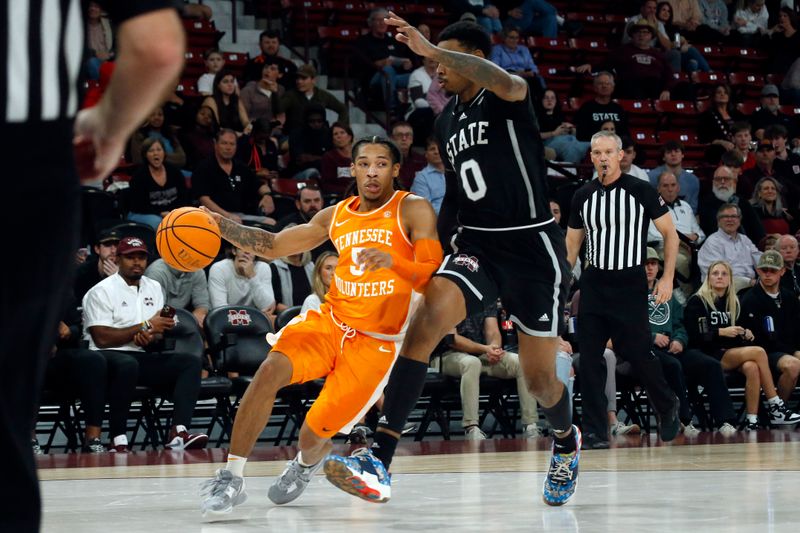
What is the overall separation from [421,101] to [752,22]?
7.88m

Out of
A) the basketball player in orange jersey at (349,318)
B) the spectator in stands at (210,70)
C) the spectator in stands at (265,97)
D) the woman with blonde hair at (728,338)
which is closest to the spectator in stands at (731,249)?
the woman with blonde hair at (728,338)

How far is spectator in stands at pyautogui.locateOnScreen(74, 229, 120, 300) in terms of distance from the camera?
30.6 feet

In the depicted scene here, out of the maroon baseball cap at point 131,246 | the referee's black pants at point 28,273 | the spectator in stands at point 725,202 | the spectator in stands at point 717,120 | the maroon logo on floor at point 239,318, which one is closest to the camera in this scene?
the referee's black pants at point 28,273

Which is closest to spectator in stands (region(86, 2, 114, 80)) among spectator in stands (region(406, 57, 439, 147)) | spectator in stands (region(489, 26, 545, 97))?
spectator in stands (region(406, 57, 439, 147))

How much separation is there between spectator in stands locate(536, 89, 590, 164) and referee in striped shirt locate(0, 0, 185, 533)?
12355 millimetres

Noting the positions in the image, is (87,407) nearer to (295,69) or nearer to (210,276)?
(210,276)

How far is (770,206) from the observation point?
43.0 feet

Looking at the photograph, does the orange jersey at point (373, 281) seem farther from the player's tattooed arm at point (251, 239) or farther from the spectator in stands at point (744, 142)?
the spectator in stands at point (744, 142)

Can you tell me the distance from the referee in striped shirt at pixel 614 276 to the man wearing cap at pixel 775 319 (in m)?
2.99

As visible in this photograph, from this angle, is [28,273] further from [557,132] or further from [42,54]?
[557,132]

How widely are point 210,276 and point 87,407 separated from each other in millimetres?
1871

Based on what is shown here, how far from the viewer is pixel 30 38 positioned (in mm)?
1759

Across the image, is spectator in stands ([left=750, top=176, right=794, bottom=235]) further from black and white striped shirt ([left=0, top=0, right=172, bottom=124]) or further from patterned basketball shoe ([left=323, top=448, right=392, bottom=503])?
black and white striped shirt ([left=0, top=0, right=172, bottom=124])

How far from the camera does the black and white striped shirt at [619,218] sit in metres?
8.33
